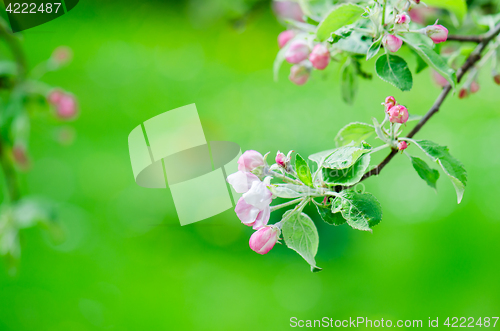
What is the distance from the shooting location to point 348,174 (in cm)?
34

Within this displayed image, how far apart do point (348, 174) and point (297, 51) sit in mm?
224

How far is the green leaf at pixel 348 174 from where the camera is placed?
0.34m

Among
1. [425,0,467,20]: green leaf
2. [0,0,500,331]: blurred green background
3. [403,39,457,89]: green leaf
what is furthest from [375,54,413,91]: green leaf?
[0,0,500,331]: blurred green background

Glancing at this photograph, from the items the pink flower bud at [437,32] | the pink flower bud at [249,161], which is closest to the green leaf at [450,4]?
the pink flower bud at [437,32]

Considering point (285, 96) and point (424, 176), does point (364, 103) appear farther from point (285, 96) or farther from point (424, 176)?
point (424, 176)

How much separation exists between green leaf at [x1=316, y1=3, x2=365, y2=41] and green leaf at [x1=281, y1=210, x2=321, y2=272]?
210 millimetres

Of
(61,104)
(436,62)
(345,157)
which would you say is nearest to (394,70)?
(436,62)

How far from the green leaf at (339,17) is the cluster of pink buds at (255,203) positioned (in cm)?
17

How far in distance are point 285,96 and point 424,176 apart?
121 centimetres

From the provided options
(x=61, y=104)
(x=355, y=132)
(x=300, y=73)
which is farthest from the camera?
(x=61, y=104)

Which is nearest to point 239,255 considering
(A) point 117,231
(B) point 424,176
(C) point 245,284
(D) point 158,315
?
(C) point 245,284

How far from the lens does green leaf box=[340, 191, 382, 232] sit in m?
0.32

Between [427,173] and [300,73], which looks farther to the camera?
[300,73]

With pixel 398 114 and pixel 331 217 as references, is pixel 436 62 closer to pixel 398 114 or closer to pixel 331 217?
pixel 398 114
